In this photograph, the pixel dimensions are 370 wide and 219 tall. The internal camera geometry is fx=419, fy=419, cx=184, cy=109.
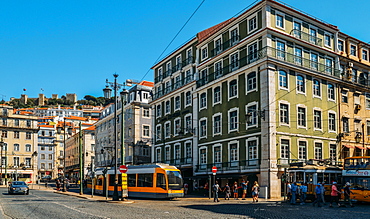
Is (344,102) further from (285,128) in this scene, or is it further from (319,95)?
(285,128)

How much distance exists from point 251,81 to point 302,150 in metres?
7.45

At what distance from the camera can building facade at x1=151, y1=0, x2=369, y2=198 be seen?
34.8 m

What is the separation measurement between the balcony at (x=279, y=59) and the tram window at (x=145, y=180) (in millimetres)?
13237

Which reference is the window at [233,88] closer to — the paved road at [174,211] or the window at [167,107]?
the window at [167,107]

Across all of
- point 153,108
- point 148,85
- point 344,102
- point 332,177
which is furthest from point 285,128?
point 148,85

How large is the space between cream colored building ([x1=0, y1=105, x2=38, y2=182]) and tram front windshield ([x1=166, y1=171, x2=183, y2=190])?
57.4 meters

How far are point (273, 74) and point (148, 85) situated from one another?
103ft

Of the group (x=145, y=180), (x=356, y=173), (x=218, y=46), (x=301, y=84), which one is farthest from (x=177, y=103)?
(x=356, y=173)

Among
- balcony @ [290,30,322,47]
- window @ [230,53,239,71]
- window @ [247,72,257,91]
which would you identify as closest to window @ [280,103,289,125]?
window @ [247,72,257,91]

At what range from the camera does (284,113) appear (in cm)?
3562

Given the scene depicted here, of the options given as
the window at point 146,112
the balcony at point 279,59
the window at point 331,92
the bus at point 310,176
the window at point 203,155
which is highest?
the balcony at point 279,59

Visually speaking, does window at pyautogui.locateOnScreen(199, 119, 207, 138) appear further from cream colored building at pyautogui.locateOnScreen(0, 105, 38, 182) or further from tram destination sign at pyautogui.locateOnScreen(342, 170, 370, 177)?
cream colored building at pyautogui.locateOnScreen(0, 105, 38, 182)

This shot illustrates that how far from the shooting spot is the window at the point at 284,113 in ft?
116

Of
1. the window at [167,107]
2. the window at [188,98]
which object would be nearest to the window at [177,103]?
the window at [188,98]
